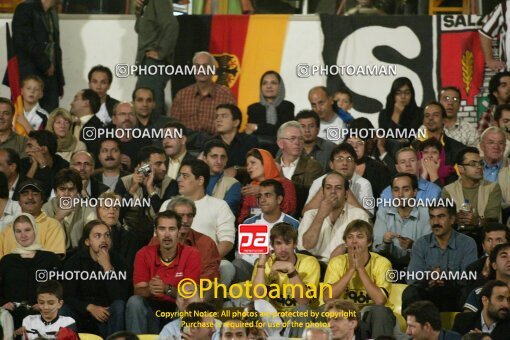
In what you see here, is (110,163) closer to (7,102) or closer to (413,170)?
(7,102)

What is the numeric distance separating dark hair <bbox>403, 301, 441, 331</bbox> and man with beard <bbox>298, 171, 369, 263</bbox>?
821 millimetres

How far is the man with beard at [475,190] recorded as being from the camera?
8.03 metres

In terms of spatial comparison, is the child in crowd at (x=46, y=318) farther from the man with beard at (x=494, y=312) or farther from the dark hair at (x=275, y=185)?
the man with beard at (x=494, y=312)

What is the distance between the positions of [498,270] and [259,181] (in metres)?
1.59

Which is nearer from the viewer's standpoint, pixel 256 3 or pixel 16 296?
pixel 16 296

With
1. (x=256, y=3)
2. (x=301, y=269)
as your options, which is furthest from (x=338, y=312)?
(x=256, y=3)

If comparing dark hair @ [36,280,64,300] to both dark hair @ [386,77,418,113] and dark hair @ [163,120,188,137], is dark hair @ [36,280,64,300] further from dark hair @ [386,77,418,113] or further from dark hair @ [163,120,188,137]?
dark hair @ [386,77,418,113]

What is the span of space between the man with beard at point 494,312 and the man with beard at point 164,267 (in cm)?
149

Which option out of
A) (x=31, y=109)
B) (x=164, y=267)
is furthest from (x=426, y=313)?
(x=31, y=109)

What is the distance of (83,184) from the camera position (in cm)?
824

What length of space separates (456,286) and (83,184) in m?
2.25

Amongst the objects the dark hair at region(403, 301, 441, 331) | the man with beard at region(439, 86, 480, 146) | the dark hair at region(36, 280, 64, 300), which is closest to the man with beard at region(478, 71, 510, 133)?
the man with beard at region(439, 86, 480, 146)

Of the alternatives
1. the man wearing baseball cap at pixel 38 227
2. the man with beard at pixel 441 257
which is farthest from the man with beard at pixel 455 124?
the man wearing baseball cap at pixel 38 227

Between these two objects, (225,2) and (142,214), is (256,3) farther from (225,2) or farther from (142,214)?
(142,214)
